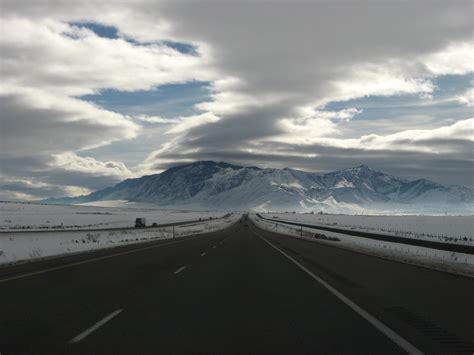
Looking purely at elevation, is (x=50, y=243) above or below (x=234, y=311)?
below

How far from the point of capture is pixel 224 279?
50.5 ft

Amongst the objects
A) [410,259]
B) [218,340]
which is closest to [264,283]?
[218,340]

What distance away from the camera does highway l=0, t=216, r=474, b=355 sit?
7508 mm

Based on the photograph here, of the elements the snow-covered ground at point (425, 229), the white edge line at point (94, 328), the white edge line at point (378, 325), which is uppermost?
the white edge line at point (378, 325)

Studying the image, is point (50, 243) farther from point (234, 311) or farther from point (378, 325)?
point (378, 325)

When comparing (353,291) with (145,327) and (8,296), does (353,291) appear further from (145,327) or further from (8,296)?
(8,296)

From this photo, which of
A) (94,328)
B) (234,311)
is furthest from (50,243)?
(94,328)

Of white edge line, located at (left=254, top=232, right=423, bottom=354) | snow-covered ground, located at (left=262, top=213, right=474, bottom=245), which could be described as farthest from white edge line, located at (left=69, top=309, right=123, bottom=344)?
snow-covered ground, located at (left=262, top=213, right=474, bottom=245)

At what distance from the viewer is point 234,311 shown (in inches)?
399

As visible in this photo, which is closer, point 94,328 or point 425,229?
point 94,328

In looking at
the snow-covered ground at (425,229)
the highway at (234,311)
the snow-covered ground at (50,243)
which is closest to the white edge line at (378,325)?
the highway at (234,311)

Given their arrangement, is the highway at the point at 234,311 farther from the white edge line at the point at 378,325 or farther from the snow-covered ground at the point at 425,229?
the snow-covered ground at the point at 425,229

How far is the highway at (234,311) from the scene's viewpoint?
7.51 meters

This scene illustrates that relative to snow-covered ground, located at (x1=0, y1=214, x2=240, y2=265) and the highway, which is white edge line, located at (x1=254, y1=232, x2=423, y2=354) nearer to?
the highway
